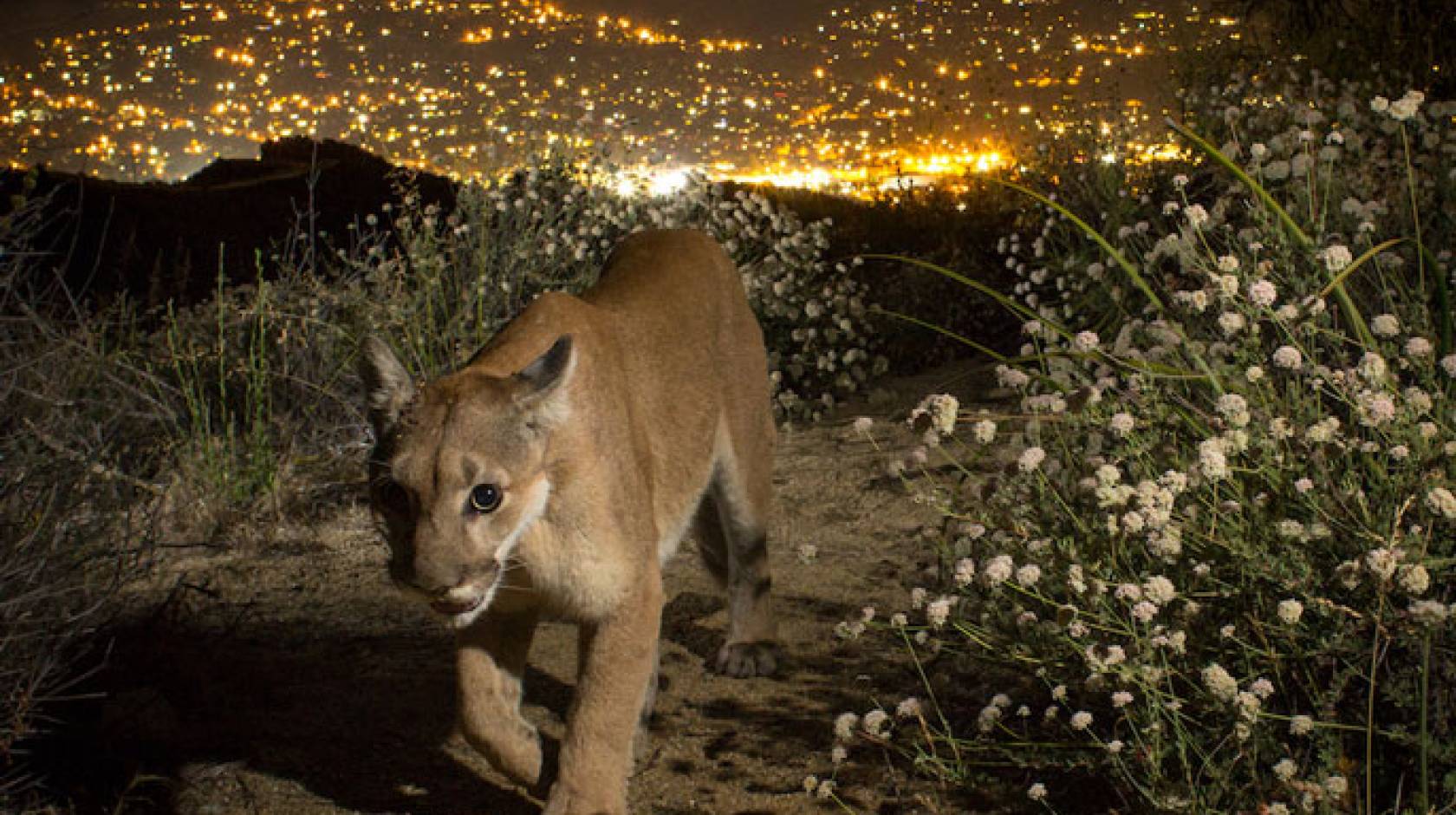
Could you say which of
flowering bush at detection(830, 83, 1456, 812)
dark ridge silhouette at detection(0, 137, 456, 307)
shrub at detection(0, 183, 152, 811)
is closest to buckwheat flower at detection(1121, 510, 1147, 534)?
flowering bush at detection(830, 83, 1456, 812)

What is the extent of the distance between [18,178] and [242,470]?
5.57 metres

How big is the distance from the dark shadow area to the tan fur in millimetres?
478

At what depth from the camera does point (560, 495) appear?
11.7ft

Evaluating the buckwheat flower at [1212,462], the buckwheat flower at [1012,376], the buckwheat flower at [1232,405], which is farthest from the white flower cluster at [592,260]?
the buckwheat flower at [1212,462]

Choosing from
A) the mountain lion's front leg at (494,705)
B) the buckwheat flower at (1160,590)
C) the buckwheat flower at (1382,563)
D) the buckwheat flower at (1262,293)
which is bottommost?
the mountain lion's front leg at (494,705)

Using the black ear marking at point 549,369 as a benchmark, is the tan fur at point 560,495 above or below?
below

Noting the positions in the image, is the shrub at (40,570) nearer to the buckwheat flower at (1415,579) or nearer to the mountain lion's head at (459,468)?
the mountain lion's head at (459,468)

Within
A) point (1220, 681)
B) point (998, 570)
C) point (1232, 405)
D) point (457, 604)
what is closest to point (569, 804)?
point (457, 604)

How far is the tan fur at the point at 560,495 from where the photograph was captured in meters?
3.28

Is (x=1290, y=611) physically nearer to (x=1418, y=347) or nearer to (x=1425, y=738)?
(x=1425, y=738)

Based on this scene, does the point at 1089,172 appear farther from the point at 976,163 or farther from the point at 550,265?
the point at 550,265

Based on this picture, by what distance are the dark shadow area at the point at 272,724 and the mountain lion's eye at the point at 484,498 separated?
3.76ft

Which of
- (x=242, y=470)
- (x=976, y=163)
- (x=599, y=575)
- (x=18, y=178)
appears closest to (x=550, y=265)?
(x=242, y=470)

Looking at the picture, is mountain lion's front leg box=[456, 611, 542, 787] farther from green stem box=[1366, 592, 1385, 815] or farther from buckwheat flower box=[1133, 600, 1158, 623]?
green stem box=[1366, 592, 1385, 815]
